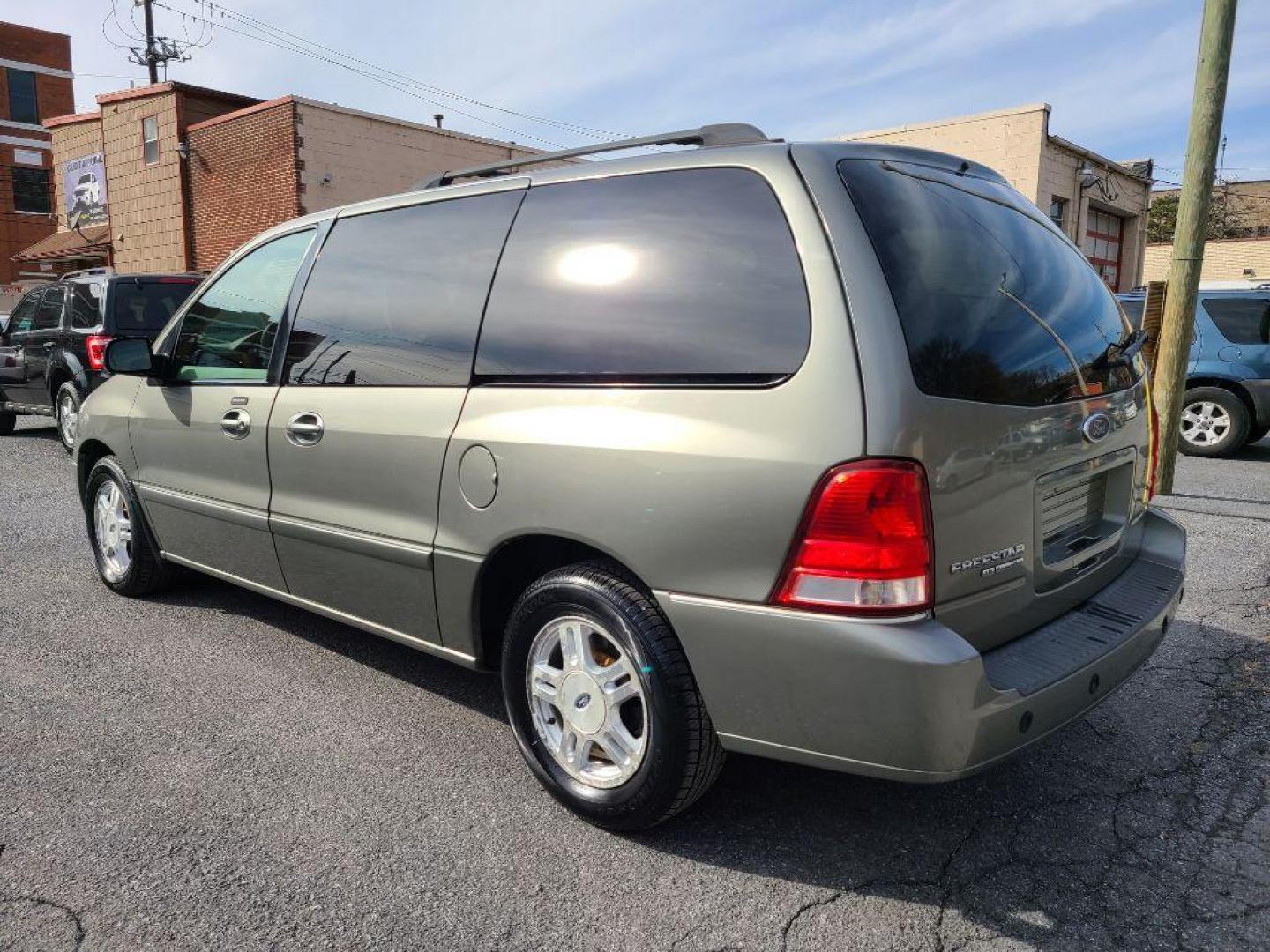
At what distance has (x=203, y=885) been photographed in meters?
2.44

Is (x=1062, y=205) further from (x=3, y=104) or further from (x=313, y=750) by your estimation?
(x=3, y=104)

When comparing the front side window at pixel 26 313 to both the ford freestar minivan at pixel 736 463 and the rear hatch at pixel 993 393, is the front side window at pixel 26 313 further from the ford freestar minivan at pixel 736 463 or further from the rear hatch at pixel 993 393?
the rear hatch at pixel 993 393

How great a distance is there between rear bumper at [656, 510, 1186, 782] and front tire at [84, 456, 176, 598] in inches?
129

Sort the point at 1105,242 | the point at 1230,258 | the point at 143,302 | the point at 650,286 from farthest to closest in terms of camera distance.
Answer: the point at 1230,258, the point at 1105,242, the point at 143,302, the point at 650,286

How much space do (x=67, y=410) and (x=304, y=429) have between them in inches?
327

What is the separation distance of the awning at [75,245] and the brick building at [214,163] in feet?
0.21

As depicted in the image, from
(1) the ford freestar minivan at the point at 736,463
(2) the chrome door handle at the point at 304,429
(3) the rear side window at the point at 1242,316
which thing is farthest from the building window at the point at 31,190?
(1) the ford freestar minivan at the point at 736,463

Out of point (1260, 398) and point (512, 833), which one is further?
point (1260, 398)

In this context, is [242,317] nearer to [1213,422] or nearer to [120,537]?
[120,537]

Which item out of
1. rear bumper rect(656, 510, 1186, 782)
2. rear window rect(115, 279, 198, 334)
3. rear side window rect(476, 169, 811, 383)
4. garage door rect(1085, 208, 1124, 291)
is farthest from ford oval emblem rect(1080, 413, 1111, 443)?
garage door rect(1085, 208, 1124, 291)

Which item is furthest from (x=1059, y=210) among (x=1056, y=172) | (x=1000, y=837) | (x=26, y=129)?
(x=26, y=129)

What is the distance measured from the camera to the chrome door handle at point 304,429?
3395 mm

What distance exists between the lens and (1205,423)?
31.8 ft

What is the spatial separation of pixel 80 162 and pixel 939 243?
95.4 feet
